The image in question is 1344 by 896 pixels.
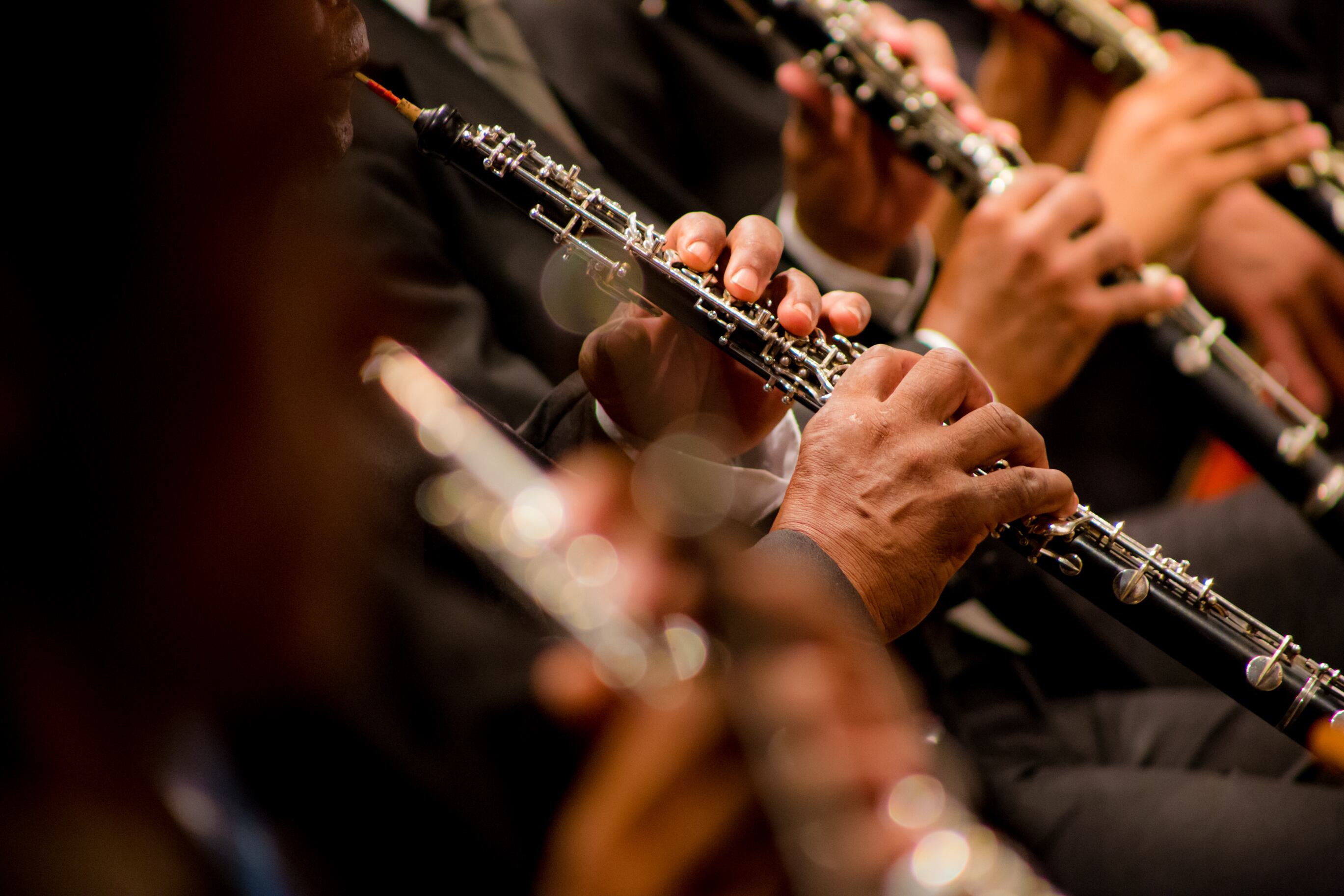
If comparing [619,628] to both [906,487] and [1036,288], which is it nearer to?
[906,487]

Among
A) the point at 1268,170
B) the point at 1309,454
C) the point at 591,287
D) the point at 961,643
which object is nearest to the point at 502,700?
the point at 591,287

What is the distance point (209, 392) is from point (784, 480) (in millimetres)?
340

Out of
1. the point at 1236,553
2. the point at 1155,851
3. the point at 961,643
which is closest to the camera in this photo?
the point at 1155,851

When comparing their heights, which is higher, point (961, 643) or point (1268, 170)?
point (1268, 170)

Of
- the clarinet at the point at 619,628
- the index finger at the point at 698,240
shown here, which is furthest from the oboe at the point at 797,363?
the clarinet at the point at 619,628

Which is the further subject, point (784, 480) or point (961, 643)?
point (961, 643)

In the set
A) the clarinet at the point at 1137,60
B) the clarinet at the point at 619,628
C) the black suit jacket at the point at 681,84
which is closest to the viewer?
the clarinet at the point at 619,628

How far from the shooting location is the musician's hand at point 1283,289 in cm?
129

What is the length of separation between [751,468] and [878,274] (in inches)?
16.7

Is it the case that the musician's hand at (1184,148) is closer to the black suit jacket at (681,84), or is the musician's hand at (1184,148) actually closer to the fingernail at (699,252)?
the black suit jacket at (681,84)

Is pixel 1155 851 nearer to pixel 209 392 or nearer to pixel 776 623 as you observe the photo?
pixel 776 623

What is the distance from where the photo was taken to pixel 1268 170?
1.08 metres

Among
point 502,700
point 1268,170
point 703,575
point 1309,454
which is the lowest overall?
point 502,700

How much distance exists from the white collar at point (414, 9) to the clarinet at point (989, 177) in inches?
12.7
